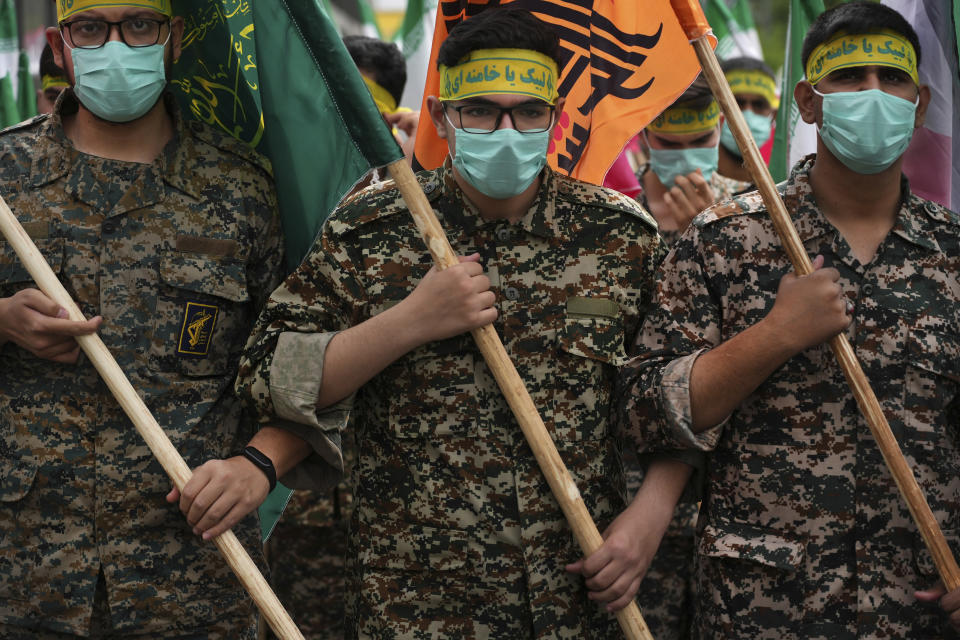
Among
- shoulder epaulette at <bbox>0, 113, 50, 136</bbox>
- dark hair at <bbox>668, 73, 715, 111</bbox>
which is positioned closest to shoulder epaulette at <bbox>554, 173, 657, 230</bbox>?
shoulder epaulette at <bbox>0, 113, 50, 136</bbox>

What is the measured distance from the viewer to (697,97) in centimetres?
576

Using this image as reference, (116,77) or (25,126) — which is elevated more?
(116,77)

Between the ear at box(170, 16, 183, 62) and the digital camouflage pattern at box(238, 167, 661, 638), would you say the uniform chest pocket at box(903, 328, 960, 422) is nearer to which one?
the digital camouflage pattern at box(238, 167, 661, 638)

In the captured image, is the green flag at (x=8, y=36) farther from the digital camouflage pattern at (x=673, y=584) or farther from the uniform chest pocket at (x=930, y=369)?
the uniform chest pocket at (x=930, y=369)

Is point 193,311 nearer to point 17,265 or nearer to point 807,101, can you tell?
point 17,265

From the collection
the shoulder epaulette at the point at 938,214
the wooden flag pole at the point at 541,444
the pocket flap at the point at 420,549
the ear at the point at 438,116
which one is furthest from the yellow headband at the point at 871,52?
the pocket flap at the point at 420,549

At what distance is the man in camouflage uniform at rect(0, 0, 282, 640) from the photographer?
138 inches

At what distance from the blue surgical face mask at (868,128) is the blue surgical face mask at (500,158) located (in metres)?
0.80

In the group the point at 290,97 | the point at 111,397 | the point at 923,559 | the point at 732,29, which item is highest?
the point at 732,29

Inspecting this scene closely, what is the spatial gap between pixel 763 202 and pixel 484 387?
925 mm

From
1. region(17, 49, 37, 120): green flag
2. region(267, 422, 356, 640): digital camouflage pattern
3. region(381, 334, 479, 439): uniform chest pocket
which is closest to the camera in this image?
region(381, 334, 479, 439): uniform chest pocket

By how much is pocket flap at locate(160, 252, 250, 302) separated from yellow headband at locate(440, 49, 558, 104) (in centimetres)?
87

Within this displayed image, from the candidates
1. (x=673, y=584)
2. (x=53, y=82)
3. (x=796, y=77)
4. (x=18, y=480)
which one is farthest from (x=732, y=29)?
(x=18, y=480)

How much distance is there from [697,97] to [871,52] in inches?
95.6
